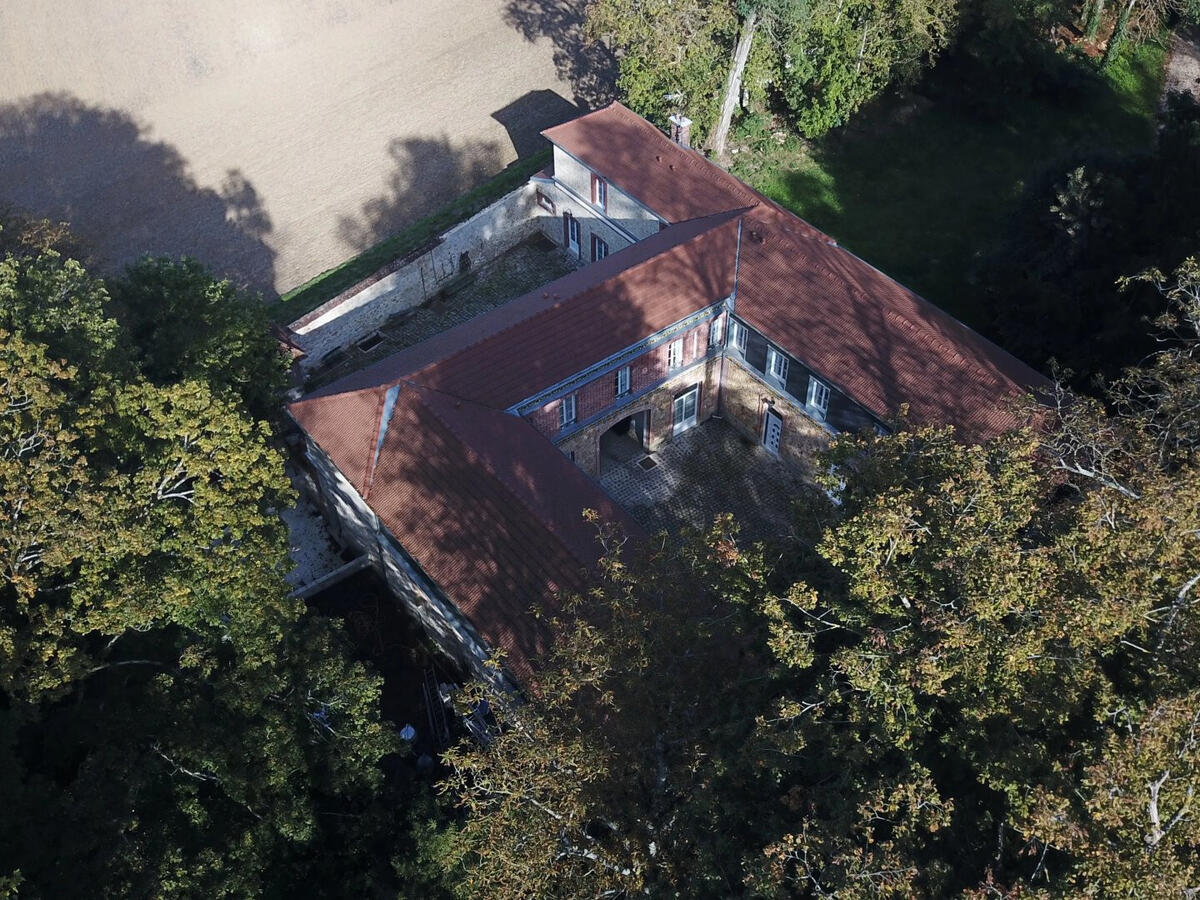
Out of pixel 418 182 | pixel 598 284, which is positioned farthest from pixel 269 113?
pixel 598 284

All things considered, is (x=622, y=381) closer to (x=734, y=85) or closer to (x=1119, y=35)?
(x=734, y=85)

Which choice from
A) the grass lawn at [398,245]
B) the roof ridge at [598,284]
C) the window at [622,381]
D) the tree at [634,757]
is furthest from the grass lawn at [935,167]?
the tree at [634,757]

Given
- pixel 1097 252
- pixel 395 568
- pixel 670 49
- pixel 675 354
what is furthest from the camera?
pixel 670 49

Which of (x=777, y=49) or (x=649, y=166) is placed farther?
(x=777, y=49)

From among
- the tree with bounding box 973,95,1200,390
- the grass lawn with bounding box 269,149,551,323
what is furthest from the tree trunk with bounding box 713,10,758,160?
the tree with bounding box 973,95,1200,390

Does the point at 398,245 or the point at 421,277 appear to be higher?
the point at 398,245

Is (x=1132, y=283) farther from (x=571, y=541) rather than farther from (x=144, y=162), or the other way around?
(x=144, y=162)

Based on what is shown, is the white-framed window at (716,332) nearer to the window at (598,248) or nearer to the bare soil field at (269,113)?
the window at (598,248)
